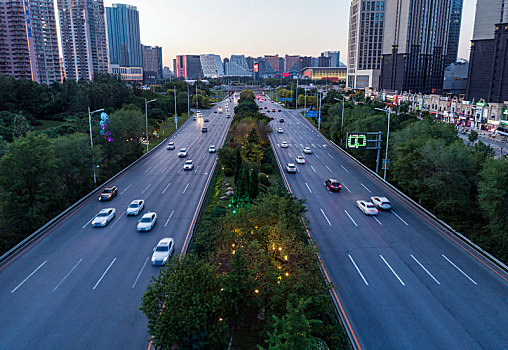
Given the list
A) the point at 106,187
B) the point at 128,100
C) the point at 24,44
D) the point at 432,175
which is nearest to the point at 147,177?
the point at 106,187

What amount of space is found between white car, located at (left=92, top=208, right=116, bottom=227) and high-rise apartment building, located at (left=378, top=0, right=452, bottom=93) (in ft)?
513

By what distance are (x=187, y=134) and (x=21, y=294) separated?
226ft

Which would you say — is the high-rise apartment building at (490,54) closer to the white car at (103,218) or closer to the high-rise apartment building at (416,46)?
the high-rise apartment building at (416,46)

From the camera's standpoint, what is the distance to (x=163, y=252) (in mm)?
26844

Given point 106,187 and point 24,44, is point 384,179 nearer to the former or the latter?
point 106,187

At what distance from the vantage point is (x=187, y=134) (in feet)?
293

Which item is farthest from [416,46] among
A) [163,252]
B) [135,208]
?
[163,252]

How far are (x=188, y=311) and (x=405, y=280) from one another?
16076 millimetres

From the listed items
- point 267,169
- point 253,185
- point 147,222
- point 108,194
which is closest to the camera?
point 147,222

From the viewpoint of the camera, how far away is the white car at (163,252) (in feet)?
85.6

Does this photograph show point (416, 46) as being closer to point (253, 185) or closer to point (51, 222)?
point (253, 185)

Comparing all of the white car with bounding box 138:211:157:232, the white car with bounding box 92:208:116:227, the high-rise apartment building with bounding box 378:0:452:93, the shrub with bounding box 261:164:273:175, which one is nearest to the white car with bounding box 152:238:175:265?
the white car with bounding box 138:211:157:232

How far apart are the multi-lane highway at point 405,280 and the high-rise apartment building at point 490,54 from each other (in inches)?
Answer: 3314

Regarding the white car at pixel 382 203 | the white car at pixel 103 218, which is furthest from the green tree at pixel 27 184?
the white car at pixel 382 203
